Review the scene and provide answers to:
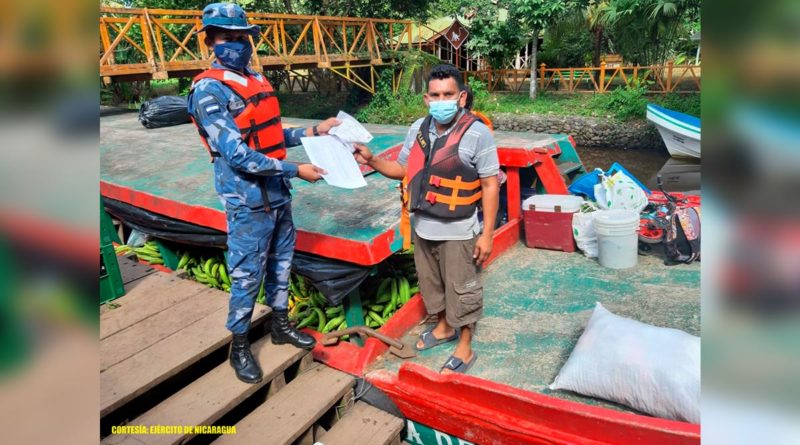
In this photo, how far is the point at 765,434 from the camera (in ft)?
1.60

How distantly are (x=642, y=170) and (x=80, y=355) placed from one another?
15.6 m

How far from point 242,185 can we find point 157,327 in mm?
1285

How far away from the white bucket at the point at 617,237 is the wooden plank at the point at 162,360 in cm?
256

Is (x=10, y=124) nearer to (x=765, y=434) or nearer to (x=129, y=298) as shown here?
(x=765, y=434)

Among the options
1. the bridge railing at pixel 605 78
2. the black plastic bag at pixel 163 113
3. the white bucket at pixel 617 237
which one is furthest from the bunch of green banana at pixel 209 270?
the bridge railing at pixel 605 78

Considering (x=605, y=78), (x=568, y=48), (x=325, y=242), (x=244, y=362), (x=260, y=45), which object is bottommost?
(x=244, y=362)

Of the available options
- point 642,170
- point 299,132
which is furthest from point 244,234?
point 642,170

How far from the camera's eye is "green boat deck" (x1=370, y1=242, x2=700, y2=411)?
10.0ft

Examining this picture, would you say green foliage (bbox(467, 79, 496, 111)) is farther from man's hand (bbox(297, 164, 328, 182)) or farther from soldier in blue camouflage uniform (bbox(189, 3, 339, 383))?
man's hand (bbox(297, 164, 328, 182))

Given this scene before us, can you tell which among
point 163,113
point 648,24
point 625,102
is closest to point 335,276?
point 163,113

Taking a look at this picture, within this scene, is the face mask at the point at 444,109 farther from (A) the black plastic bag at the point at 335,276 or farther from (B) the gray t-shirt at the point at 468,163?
(A) the black plastic bag at the point at 335,276

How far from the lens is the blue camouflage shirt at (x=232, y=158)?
242 centimetres

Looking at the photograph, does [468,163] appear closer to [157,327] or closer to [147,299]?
[157,327]

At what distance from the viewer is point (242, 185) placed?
8.49 ft
